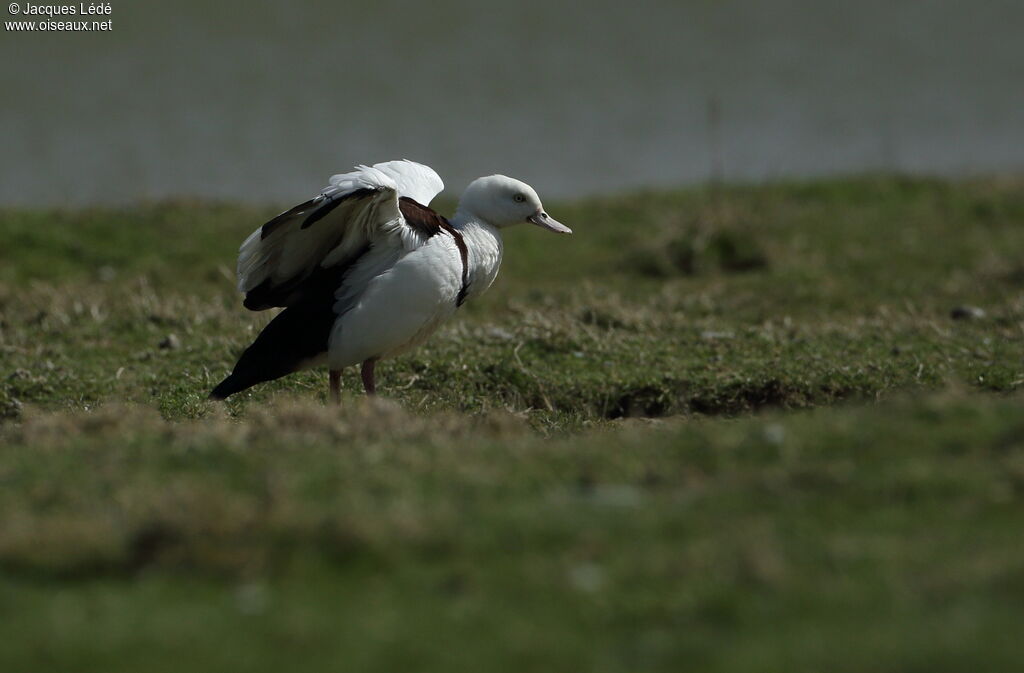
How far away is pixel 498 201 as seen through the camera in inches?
274

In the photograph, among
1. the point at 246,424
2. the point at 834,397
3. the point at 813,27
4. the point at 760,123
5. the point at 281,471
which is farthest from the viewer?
the point at 813,27

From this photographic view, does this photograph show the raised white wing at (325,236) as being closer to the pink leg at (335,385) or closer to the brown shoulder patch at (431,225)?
the brown shoulder patch at (431,225)

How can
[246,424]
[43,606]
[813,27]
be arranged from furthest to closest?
[813,27] → [246,424] → [43,606]

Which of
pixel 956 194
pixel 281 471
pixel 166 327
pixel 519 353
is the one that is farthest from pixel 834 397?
pixel 956 194

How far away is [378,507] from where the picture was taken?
400 centimetres

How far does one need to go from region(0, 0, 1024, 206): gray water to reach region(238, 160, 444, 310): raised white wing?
328 inches

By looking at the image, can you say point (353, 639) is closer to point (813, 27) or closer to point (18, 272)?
point (18, 272)

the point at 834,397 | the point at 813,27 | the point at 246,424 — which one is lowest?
the point at 834,397

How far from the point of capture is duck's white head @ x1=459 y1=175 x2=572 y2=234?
6.93 metres

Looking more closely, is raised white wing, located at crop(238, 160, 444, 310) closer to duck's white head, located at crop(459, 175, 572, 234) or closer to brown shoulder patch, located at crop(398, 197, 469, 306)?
brown shoulder patch, located at crop(398, 197, 469, 306)

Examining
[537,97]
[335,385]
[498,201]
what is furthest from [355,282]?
[537,97]

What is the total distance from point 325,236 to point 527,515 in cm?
274

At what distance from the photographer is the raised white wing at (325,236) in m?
5.89

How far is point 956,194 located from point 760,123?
6.03 m
